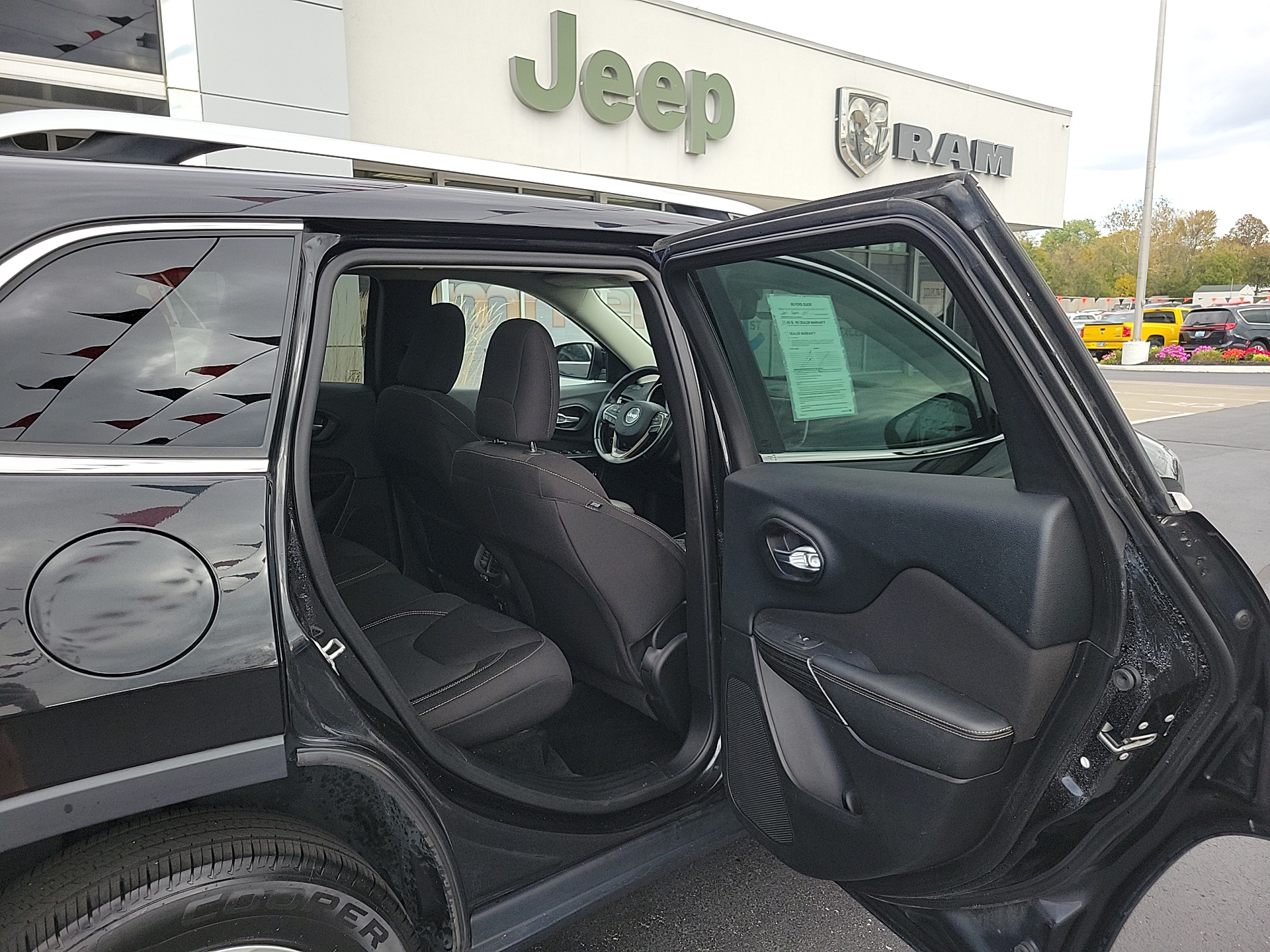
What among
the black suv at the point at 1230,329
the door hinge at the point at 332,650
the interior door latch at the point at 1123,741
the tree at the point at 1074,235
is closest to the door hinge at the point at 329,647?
the door hinge at the point at 332,650

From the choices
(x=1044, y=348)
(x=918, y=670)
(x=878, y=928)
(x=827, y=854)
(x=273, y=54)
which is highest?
(x=273, y=54)

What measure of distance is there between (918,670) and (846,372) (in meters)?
0.64

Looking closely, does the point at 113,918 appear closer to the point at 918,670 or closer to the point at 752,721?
the point at 752,721

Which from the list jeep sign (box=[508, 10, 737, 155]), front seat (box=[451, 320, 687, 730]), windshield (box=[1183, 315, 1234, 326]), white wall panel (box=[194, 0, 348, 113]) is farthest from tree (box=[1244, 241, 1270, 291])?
front seat (box=[451, 320, 687, 730])

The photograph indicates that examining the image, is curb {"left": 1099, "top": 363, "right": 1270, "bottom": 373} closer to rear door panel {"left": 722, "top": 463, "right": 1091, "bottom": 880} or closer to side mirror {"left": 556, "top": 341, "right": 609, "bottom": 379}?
side mirror {"left": 556, "top": 341, "right": 609, "bottom": 379}

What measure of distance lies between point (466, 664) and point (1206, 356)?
83.7 ft

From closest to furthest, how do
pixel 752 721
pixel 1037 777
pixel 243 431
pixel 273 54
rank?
pixel 243 431
pixel 1037 777
pixel 752 721
pixel 273 54

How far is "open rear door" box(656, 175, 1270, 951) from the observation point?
4.20ft

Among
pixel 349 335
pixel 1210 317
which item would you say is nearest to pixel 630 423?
pixel 349 335

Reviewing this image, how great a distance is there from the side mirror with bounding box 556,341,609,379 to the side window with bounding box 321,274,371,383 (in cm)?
75

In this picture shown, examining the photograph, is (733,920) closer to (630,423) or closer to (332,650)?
(332,650)

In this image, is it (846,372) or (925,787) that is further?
(846,372)

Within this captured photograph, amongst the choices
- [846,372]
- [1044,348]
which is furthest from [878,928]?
[1044,348]

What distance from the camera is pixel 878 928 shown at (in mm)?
2102
